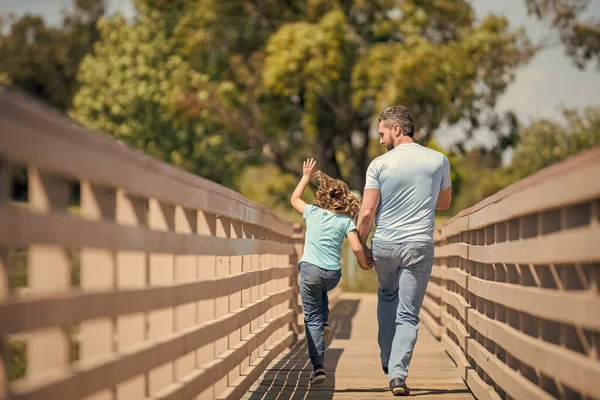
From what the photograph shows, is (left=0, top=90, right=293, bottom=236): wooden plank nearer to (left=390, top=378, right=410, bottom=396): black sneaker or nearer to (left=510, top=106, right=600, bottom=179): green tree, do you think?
(left=390, top=378, right=410, bottom=396): black sneaker

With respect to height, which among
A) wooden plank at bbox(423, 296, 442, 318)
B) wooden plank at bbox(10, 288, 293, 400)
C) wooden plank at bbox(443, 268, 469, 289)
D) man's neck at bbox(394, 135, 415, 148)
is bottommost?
wooden plank at bbox(423, 296, 442, 318)

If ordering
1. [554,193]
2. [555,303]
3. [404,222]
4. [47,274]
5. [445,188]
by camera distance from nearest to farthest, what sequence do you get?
[47,274] < [555,303] < [554,193] < [404,222] < [445,188]

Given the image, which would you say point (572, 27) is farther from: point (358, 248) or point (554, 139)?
point (554, 139)

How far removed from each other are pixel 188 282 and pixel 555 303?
1.76m

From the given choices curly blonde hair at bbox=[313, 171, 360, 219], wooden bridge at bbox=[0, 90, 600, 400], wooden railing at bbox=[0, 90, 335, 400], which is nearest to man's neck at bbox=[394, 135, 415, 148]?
curly blonde hair at bbox=[313, 171, 360, 219]

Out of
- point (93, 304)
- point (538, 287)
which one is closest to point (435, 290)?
point (538, 287)

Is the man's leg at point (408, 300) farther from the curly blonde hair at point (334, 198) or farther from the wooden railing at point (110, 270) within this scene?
the wooden railing at point (110, 270)

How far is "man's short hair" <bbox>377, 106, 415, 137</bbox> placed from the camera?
7.75 metres

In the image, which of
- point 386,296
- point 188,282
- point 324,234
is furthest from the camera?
point 324,234

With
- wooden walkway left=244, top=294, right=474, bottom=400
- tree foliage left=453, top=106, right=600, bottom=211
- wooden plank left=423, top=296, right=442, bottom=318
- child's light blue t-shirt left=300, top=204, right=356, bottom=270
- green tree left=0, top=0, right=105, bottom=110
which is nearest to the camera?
wooden walkway left=244, top=294, right=474, bottom=400

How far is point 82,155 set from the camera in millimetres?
3635

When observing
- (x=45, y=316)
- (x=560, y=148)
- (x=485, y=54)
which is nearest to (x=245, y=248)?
(x=45, y=316)

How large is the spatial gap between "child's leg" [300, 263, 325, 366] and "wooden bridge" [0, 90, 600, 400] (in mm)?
334

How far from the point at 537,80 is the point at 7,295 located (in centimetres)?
7665
